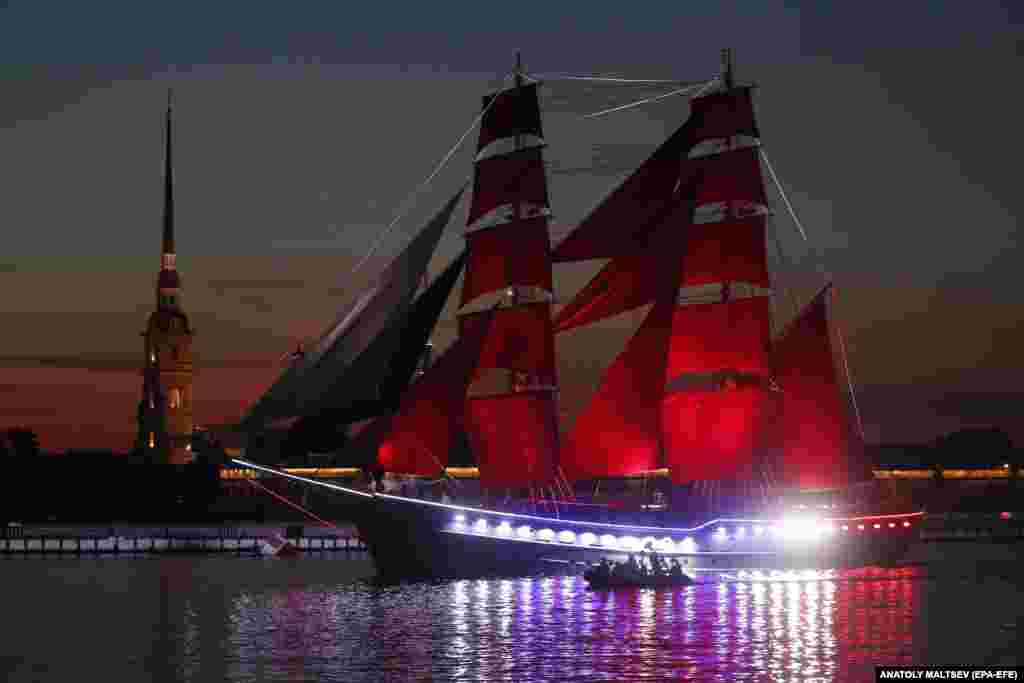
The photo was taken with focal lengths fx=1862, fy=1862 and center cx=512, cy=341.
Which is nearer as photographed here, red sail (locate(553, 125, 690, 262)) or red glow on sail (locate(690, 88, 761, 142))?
red sail (locate(553, 125, 690, 262))

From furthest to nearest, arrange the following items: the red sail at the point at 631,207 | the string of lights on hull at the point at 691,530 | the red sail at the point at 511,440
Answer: the red sail at the point at 631,207 → the red sail at the point at 511,440 → the string of lights on hull at the point at 691,530

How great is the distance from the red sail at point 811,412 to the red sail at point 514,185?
15.0m

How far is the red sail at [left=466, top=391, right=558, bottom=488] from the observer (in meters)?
91.7

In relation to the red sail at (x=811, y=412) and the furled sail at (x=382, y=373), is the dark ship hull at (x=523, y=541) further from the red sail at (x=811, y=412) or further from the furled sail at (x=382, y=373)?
the furled sail at (x=382, y=373)

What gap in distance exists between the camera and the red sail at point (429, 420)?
287ft

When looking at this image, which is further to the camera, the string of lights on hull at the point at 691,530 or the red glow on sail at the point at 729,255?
the red glow on sail at the point at 729,255

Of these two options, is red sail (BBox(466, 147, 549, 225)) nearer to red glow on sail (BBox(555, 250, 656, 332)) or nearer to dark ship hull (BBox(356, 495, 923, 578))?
red glow on sail (BBox(555, 250, 656, 332))

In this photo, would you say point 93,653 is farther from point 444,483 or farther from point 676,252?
point 676,252

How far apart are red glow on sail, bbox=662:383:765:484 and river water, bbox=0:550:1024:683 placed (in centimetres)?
550

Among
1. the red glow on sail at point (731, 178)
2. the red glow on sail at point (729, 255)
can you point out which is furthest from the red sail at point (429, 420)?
the red glow on sail at point (731, 178)

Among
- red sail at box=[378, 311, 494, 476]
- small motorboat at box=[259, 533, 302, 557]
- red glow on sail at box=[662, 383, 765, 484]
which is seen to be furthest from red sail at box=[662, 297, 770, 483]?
small motorboat at box=[259, 533, 302, 557]

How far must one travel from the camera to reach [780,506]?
3816 inches

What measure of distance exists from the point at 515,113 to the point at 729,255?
1397cm

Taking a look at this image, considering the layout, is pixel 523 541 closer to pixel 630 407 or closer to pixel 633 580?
pixel 633 580
